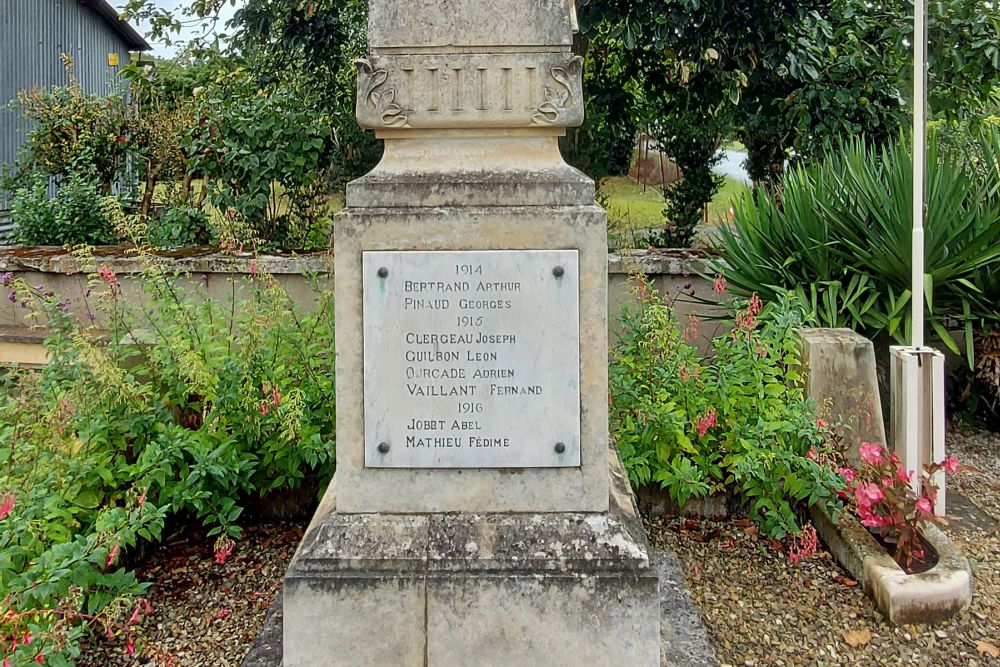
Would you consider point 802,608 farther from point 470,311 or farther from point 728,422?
point 470,311

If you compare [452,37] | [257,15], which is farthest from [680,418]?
[257,15]

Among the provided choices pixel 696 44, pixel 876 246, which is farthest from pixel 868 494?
pixel 696 44

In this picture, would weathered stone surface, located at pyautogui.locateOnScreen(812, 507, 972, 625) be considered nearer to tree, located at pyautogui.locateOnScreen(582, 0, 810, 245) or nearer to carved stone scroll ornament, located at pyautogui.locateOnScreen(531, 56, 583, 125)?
carved stone scroll ornament, located at pyautogui.locateOnScreen(531, 56, 583, 125)

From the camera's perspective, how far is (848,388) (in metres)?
3.79

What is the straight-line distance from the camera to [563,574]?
7.84 feet

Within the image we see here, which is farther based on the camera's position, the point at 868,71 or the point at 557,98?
the point at 868,71

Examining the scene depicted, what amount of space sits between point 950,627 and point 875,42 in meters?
5.58

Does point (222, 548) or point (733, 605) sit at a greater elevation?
point (222, 548)

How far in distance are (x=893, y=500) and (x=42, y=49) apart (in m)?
16.9

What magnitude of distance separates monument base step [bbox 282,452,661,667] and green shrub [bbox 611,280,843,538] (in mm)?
1182

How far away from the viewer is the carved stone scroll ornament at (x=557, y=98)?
99.1 inches

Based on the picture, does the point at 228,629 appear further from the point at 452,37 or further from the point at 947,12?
the point at 947,12

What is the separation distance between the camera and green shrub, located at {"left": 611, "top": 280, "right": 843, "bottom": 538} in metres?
3.48

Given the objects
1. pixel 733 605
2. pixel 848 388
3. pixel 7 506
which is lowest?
pixel 733 605
